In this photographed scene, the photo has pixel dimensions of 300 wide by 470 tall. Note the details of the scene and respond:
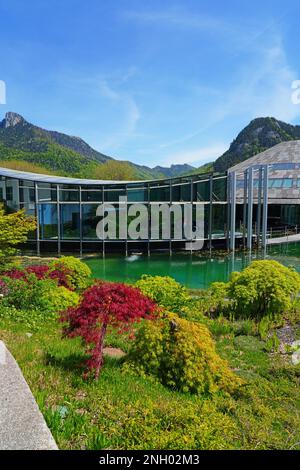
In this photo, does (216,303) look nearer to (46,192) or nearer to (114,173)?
(46,192)

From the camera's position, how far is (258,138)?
79875 mm

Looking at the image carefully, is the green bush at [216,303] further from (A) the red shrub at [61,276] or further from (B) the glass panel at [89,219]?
(B) the glass panel at [89,219]

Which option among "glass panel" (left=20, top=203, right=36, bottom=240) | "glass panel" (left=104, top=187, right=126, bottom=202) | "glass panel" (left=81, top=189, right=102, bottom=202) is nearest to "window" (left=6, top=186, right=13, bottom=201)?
"glass panel" (left=20, top=203, right=36, bottom=240)

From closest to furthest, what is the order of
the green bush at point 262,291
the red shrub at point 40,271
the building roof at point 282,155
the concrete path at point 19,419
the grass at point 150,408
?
the concrete path at point 19,419 < the grass at point 150,408 < the green bush at point 262,291 < the red shrub at point 40,271 < the building roof at point 282,155

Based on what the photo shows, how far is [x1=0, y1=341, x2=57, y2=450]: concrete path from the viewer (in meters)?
2.70

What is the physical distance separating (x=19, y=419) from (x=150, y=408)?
1.12 metres

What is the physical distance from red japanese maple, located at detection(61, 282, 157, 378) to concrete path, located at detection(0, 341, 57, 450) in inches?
29.8

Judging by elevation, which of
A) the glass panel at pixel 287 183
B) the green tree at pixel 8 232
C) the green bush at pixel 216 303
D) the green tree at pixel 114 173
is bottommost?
the green bush at pixel 216 303

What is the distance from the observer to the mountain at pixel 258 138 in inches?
2904
